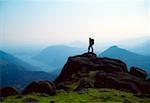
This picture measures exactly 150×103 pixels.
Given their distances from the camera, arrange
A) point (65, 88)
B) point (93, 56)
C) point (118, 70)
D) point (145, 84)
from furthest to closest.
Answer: point (93, 56), point (118, 70), point (145, 84), point (65, 88)

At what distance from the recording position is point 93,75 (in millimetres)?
41750

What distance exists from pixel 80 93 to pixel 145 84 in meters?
12.8

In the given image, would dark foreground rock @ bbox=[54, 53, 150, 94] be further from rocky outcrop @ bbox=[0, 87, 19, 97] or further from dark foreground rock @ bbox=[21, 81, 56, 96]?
rocky outcrop @ bbox=[0, 87, 19, 97]

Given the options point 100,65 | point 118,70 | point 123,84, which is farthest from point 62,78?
point 123,84

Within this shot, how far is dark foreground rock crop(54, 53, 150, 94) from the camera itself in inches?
1507

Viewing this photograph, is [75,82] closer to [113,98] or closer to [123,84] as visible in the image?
[123,84]

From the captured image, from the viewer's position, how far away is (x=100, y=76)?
4044cm

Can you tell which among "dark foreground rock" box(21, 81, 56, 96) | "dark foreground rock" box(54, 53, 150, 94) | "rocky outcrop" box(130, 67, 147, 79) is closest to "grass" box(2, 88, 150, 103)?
"dark foreground rock" box(21, 81, 56, 96)

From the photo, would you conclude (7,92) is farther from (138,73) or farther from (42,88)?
(138,73)

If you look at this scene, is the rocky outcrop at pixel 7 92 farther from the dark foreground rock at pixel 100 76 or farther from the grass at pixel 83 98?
the dark foreground rock at pixel 100 76

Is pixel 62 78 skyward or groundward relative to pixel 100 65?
groundward

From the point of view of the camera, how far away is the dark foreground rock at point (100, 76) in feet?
126

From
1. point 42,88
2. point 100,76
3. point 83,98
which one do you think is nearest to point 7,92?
point 42,88

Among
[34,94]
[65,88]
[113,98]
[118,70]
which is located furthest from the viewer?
[118,70]
